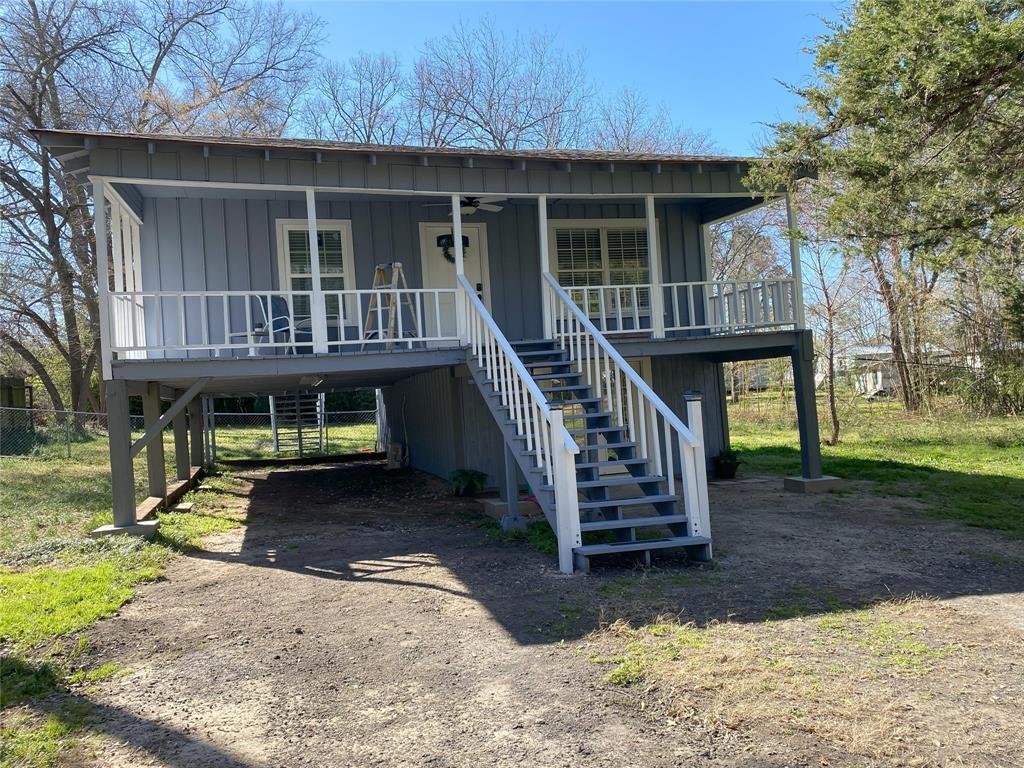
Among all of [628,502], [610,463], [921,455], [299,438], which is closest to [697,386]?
[921,455]

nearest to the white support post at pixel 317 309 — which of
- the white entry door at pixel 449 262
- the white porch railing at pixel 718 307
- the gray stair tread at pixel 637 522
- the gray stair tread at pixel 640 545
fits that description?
the white entry door at pixel 449 262

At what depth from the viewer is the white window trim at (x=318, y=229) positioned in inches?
439

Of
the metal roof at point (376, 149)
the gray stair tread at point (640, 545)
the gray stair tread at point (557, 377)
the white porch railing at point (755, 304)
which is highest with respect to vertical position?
the metal roof at point (376, 149)

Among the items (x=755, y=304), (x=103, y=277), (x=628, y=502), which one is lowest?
(x=628, y=502)

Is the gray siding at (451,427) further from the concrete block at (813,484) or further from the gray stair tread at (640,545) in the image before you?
the concrete block at (813,484)

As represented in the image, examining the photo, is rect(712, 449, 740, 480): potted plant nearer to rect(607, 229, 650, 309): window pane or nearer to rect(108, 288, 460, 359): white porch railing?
rect(607, 229, 650, 309): window pane

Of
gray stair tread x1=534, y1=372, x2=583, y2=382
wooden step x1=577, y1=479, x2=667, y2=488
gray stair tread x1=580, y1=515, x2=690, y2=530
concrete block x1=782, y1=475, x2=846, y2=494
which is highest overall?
gray stair tread x1=534, y1=372, x2=583, y2=382

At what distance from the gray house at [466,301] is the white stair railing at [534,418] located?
25mm

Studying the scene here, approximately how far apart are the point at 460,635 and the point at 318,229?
7444 millimetres

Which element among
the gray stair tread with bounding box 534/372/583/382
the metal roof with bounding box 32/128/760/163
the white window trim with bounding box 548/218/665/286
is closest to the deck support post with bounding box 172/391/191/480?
the metal roof with bounding box 32/128/760/163

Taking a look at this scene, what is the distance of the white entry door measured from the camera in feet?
38.8

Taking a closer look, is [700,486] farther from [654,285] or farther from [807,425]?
[807,425]

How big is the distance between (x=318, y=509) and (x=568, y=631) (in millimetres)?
7121

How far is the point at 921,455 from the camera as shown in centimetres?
1437
